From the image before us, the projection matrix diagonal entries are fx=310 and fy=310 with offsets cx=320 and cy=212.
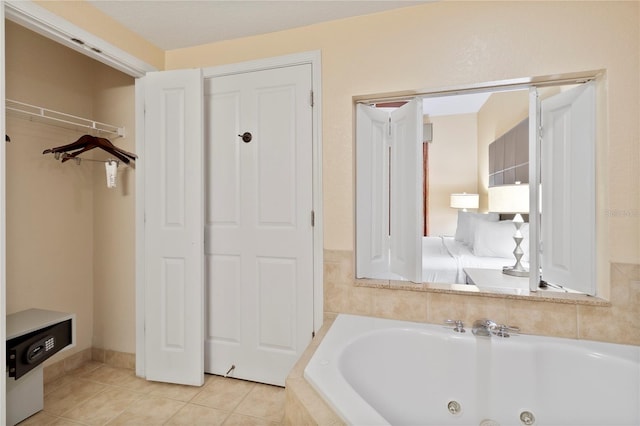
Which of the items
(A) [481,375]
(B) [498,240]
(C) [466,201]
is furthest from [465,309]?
(C) [466,201]

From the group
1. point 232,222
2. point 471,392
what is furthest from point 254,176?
point 471,392

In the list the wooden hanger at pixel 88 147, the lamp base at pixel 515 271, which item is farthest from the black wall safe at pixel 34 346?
the lamp base at pixel 515 271

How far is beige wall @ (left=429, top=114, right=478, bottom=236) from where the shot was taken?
3465mm

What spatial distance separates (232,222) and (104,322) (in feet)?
4.31

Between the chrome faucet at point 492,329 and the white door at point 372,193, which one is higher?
the white door at point 372,193

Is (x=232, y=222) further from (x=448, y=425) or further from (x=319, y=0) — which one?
(x=448, y=425)

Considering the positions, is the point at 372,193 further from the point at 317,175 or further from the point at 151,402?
the point at 151,402

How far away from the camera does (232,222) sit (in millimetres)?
2125

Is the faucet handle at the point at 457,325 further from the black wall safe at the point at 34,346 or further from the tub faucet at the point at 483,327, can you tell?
the black wall safe at the point at 34,346

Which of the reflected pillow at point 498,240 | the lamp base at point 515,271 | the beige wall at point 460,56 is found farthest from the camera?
the reflected pillow at point 498,240

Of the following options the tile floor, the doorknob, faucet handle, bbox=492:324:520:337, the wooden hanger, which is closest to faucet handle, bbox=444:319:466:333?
faucet handle, bbox=492:324:520:337

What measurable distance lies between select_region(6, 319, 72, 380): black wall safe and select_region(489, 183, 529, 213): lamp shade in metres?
2.83

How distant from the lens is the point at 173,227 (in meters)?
2.10

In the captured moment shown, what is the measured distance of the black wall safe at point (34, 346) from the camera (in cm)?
154
